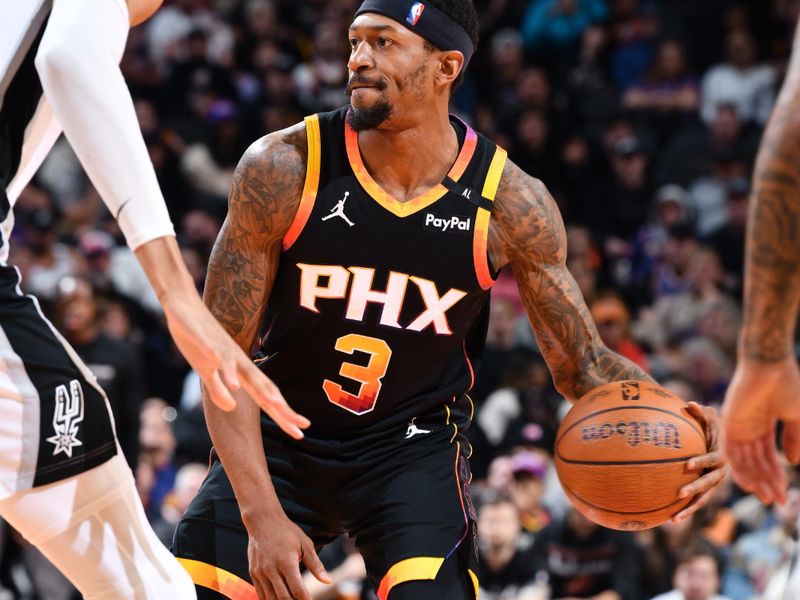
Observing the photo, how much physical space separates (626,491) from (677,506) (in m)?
0.18

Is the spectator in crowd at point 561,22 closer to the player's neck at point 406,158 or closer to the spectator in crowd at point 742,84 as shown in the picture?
the spectator in crowd at point 742,84

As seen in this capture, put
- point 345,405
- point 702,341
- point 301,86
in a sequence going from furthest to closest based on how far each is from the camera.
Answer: point 301,86 → point 702,341 → point 345,405

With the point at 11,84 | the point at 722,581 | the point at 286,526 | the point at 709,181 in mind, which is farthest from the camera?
the point at 709,181

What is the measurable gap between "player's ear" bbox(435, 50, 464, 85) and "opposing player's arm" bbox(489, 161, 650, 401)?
1.23ft

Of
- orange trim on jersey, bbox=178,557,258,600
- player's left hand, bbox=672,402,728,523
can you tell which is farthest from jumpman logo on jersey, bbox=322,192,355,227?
player's left hand, bbox=672,402,728,523

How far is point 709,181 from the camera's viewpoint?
11688mm

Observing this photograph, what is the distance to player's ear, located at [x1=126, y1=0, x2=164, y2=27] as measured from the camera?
324 cm

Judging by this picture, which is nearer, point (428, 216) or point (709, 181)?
point (428, 216)

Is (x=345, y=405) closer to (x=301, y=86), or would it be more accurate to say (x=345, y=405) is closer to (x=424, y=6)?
(x=424, y=6)

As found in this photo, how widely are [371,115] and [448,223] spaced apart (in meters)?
0.44

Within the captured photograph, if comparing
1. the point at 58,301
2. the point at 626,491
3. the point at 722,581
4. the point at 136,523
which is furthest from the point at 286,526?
the point at 58,301

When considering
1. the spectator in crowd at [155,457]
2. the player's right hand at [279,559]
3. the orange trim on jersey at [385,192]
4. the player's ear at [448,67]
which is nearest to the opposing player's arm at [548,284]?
the orange trim on jersey at [385,192]

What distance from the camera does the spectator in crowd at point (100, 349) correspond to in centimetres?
841

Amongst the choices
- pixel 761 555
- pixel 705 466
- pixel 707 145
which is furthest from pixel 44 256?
pixel 705 466
